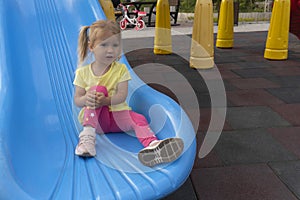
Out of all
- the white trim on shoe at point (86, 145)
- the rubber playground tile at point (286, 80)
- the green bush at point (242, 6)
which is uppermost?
the green bush at point (242, 6)

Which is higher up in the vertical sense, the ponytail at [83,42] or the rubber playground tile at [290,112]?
the ponytail at [83,42]

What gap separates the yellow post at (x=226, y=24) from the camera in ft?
17.0

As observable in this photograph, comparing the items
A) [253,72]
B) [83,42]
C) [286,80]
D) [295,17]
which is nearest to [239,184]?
[83,42]

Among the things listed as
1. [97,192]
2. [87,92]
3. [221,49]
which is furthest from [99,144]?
[221,49]

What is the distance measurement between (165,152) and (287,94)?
2.13 metres

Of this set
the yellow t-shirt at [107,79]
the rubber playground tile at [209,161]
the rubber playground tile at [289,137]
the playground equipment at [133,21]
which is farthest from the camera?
the playground equipment at [133,21]

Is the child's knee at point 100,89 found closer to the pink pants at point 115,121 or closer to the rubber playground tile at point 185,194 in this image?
the pink pants at point 115,121

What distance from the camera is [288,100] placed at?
114 inches

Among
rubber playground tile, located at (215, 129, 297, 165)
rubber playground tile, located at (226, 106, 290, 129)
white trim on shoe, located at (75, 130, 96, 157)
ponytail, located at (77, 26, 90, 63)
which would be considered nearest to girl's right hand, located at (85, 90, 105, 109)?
white trim on shoe, located at (75, 130, 96, 157)

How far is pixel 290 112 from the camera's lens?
259 cm

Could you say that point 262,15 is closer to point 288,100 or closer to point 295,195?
point 288,100

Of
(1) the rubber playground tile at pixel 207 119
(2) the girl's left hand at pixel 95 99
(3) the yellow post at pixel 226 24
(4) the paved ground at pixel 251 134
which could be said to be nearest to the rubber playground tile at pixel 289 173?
(4) the paved ground at pixel 251 134

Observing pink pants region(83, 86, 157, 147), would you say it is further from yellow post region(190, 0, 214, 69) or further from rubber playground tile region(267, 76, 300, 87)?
yellow post region(190, 0, 214, 69)

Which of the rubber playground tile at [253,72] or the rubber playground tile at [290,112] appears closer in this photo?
the rubber playground tile at [290,112]
